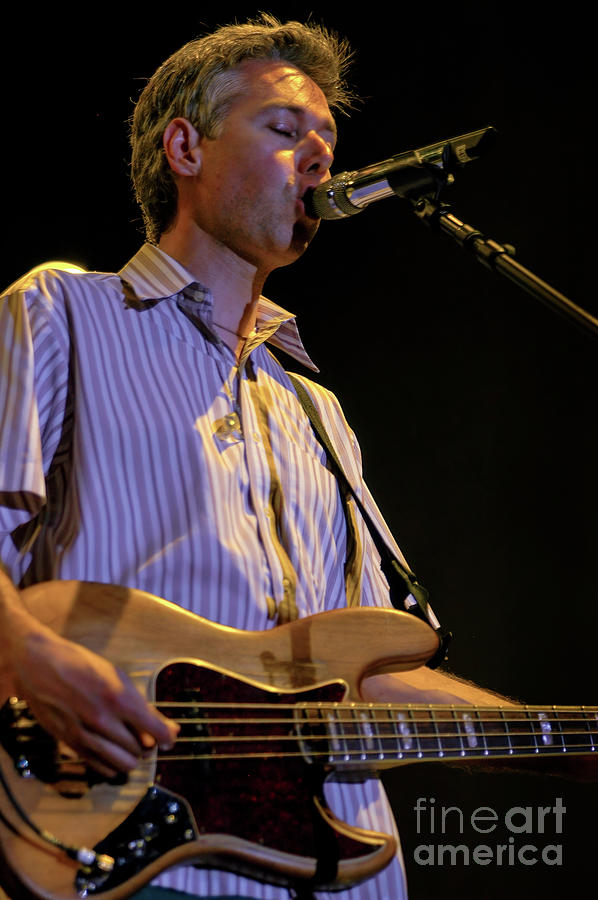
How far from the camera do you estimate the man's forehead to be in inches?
86.7

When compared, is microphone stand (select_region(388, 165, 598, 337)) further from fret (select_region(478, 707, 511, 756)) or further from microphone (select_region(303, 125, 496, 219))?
fret (select_region(478, 707, 511, 756))

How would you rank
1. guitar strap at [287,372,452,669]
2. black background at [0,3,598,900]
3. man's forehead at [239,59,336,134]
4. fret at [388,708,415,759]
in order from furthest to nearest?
black background at [0,3,598,900], man's forehead at [239,59,336,134], guitar strap at [287,372,452,669], fret at [388,708,415,759]

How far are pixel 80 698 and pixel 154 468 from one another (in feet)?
1.77

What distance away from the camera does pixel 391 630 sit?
5.36ft

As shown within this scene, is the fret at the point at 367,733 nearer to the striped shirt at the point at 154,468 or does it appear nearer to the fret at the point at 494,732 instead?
the striped shirt at the point at 154,468

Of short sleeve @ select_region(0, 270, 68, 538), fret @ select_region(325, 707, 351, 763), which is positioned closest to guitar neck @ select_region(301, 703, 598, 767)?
fret @ select_region(325, 707, 351, 763)

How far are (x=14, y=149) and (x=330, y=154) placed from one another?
121cm

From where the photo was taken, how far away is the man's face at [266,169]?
2102 millimetres

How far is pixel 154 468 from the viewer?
1685mm

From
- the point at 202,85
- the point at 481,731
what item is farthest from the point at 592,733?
the point at 202,85

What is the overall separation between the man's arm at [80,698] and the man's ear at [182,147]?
53.6 inches

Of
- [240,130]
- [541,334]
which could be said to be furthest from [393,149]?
[240,130]

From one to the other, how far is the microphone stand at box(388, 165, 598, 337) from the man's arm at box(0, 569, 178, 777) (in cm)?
90

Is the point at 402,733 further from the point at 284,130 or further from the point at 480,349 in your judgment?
the point at 480,349
